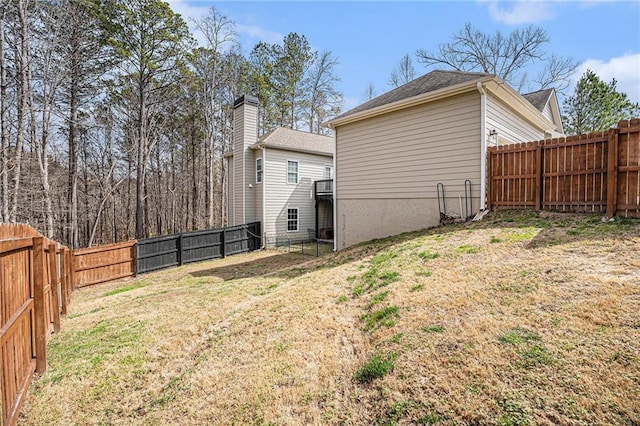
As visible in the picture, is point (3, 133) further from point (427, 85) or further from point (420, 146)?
point (427, 85)

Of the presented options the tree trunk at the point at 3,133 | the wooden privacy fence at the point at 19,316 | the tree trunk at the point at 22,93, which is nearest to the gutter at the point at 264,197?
the tree trunk at the point at 22,93

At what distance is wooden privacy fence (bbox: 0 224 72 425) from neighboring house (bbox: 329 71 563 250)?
836 centimetres

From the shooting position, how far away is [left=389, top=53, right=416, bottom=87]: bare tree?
81.2ft

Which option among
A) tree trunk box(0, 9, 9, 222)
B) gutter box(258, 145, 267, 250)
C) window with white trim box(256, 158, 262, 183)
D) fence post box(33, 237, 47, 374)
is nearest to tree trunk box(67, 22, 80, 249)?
tree trunk box(0, 9, 9, 222)

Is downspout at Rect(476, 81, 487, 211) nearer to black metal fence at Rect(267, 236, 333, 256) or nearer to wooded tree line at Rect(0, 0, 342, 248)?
black metal fence at Rect(267, 236, 333, 256)

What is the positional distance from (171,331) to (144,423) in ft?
6.28

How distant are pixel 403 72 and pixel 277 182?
16565 mm

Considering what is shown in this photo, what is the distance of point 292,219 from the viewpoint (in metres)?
16.4

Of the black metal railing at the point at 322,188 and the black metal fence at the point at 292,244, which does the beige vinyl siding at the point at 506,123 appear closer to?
the black metal fence at the point at 292,244

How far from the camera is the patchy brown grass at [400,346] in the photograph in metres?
2.17

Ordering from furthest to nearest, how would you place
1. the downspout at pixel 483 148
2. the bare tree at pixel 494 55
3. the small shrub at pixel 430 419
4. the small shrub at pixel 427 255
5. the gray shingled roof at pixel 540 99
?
the bare tree at pixel 494 55 < the gray shingled roof at pixel 540 99 < the downspout at pixel 483 148 < the small shrub at pixel 427 255 < the small shrub at pixel 430 419

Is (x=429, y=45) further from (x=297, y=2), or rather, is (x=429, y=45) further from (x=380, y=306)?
(x=380, y=306)

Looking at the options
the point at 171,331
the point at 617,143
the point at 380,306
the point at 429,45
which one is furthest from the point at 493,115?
the point at 429,45

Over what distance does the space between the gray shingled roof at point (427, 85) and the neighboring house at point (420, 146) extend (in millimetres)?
47
